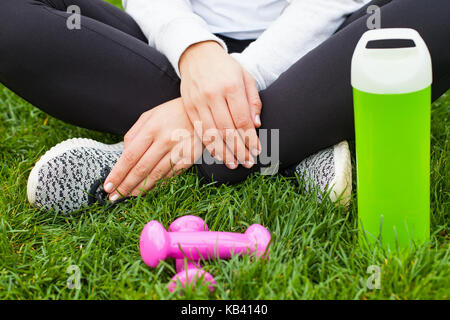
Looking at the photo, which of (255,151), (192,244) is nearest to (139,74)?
(255,151)

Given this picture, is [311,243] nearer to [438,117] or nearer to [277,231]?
[277,231]

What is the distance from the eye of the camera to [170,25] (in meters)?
1.41

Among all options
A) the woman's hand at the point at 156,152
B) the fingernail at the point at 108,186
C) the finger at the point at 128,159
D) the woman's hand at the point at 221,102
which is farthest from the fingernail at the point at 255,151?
the fingernail at the point at 108,186

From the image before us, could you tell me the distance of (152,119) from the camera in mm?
1356

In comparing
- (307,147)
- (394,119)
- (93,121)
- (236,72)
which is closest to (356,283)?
(394,119)

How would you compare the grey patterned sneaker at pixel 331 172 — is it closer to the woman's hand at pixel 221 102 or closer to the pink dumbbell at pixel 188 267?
the woman's hand at pixel 221 102

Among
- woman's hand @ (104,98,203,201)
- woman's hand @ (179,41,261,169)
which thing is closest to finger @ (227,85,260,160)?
woman's hand @ (179,41,261,169)

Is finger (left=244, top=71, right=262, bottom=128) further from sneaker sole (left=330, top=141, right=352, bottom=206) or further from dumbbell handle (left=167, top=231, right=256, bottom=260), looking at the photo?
dumbbell handle (left=167, top=231, right=256, bottom=260)

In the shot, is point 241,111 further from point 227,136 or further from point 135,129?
point 135,129

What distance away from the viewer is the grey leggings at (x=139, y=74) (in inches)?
49.4

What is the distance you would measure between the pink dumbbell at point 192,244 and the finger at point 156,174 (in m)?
0.29

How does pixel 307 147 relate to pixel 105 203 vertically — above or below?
above

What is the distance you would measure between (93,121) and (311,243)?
2.29 feet
